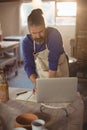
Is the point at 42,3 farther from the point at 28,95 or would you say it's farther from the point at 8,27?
the point at 28,95

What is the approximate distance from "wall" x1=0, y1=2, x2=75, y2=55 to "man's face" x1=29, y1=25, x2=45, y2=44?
381cm

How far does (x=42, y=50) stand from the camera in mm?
1662

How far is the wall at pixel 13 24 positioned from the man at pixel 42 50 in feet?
11.8

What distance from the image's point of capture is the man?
1.46m

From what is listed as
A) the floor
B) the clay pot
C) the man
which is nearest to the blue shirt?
the man

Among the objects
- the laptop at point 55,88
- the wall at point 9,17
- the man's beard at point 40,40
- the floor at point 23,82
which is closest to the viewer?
the laptop at point 55,88

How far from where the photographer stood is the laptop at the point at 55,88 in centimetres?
128

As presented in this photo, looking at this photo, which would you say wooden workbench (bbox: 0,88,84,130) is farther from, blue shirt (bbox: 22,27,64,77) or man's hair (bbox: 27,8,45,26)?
man's hair (bbox: 27,8,45,26)

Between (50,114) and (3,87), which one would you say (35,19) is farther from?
(50,114)

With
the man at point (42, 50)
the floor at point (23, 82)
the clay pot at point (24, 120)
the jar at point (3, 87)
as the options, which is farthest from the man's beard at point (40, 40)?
the floor at point (23, 82)

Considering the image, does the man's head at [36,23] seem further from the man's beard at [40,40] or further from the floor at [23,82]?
the floor at [23,82]

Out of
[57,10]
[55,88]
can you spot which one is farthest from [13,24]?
[55,88]

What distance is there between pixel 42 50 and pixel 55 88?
46 cm

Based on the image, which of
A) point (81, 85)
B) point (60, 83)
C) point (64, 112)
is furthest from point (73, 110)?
point (81, 85)
